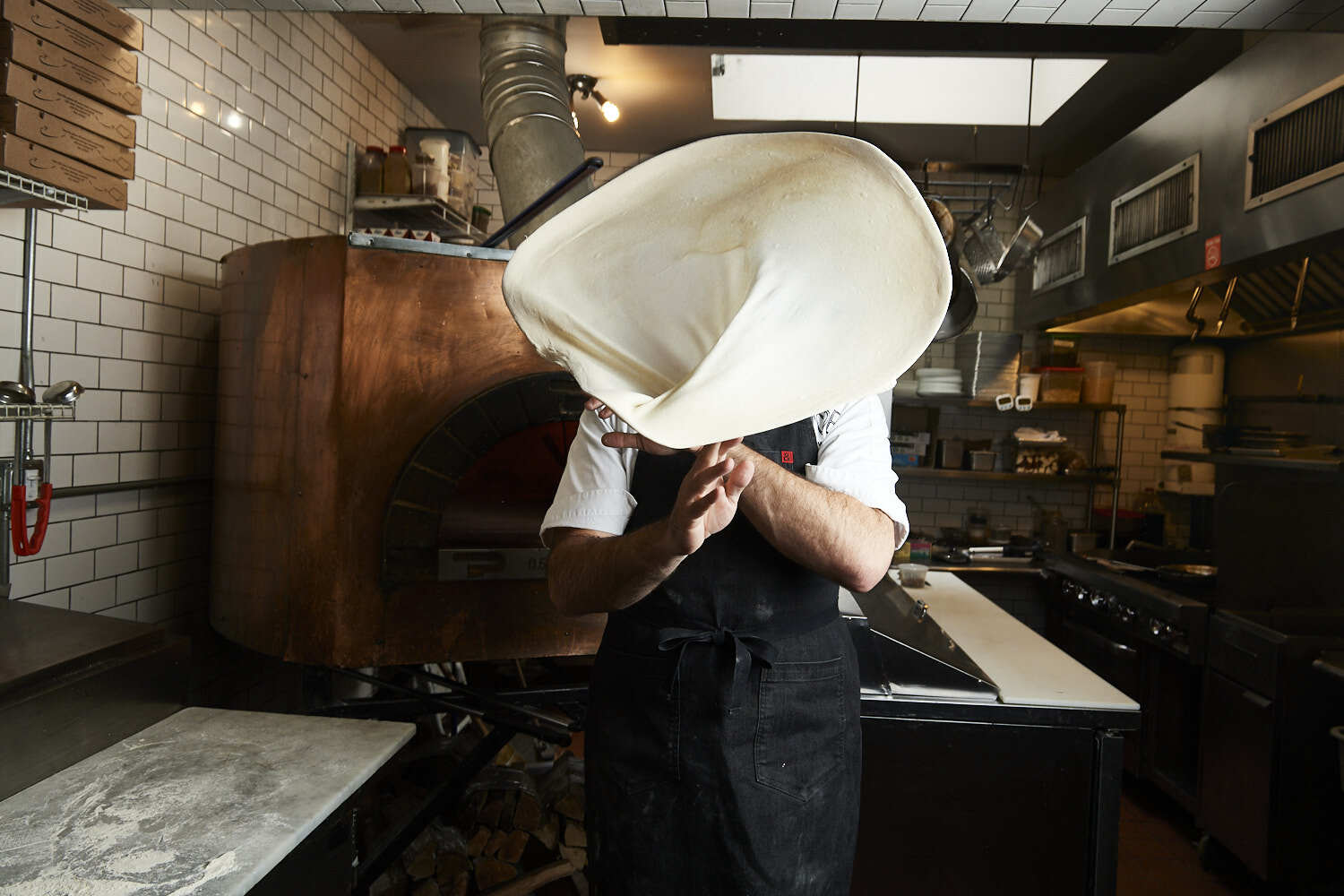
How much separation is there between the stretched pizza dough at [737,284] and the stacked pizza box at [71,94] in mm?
1218

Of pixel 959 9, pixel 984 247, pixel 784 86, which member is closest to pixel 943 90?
pixel 784 86

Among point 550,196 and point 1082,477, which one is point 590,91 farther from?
point 1082,477

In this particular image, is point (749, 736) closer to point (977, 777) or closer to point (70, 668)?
point (977, 777)

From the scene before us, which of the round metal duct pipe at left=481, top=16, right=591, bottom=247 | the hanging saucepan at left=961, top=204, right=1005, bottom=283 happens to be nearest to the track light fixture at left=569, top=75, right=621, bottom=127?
the round metal duct pipe at left=481, top=16, right=591, bottom=247

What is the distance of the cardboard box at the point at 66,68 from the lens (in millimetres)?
1413

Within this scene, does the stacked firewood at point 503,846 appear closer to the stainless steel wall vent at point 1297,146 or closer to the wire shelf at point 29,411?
the wire shelf at point 29,411

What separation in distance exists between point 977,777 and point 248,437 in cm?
191

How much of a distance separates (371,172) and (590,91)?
1.06m

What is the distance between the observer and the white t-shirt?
3.95 ft

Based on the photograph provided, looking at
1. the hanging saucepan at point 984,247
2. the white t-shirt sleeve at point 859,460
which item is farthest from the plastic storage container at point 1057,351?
the white t-shirt sleeve at point 859,460

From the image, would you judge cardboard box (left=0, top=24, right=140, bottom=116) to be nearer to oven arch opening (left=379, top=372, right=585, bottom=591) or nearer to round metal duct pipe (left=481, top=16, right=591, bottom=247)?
oven arch opening (left=379, top=372, right=585, bottom=591)

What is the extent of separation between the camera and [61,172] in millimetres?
1535

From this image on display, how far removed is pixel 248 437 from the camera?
2102mm

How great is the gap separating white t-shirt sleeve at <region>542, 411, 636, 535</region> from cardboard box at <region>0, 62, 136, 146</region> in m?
1.18
